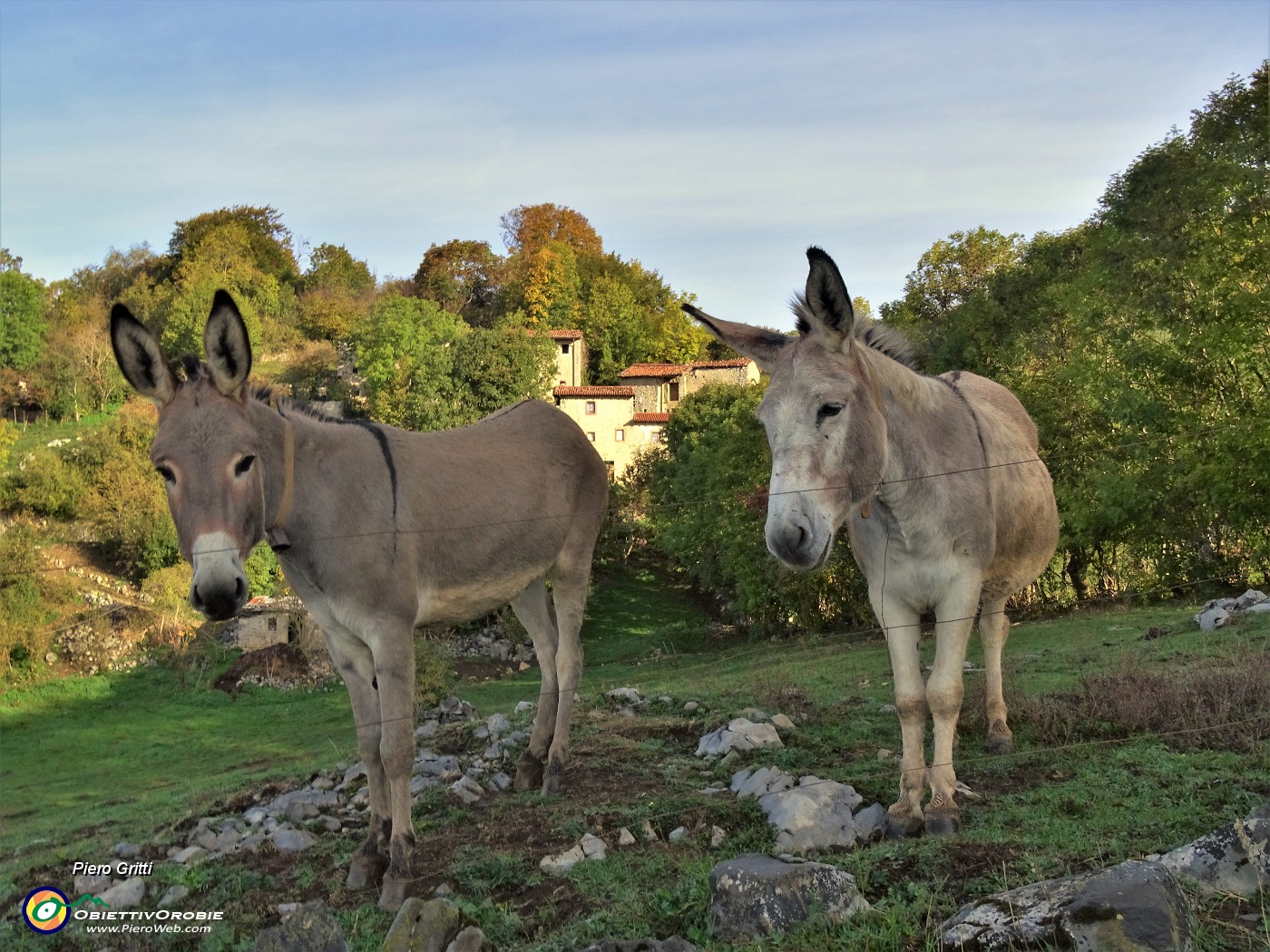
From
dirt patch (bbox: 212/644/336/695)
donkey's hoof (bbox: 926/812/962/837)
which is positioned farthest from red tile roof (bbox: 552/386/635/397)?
donkey's hoof (bbox: 926/812/962/837)

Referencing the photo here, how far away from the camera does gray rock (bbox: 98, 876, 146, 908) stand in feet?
19.0

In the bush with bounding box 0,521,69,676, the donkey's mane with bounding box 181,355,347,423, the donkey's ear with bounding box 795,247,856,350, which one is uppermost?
the donkey's ear with bounding box 795,247,856,350

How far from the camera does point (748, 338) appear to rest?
4.94 m

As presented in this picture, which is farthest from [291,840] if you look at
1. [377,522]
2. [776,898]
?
[776,898]

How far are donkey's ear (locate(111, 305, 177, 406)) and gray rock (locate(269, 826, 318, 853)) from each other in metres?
3.11

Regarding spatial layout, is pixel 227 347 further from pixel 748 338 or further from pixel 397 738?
pixel 748 338

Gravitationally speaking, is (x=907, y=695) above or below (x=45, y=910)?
above

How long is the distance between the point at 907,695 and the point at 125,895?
4697mm

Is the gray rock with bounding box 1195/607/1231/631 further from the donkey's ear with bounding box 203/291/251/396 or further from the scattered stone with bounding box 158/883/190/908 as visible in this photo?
the donkey's ear with bounding box 203/291/251/396

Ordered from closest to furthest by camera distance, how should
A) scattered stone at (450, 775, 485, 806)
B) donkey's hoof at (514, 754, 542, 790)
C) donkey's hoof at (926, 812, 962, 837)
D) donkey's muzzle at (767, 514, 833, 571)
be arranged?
donkey's muzzle at (767, 514, 833, 571) < donkey's hoof at (926, 812, 962, 837) < scattered stone at (450, 775, 485, 806) < donkey's hoof at (514, 754, 542, 790)

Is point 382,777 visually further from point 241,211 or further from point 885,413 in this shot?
point 241,211

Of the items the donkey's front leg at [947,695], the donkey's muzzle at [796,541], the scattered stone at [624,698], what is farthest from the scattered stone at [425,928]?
the scattered stone at [624,698]

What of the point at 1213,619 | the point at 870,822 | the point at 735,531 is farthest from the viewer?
the point at 735,531

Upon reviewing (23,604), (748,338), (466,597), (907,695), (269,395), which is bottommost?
(23,604)
